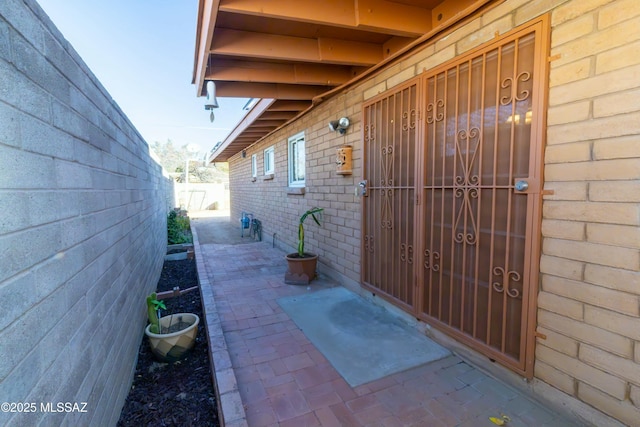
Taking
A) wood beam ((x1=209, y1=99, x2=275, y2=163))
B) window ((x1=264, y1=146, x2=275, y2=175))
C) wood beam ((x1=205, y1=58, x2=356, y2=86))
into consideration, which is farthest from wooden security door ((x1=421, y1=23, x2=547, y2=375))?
window ((x1=264, y1=146, x2=275, y2=175))

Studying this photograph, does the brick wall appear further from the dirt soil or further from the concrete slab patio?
the dirt soil

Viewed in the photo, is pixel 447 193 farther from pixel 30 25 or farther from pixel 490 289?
pixel 30 25

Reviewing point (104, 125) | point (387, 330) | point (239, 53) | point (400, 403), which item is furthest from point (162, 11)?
point (400, 403)

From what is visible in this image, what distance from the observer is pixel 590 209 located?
170cm

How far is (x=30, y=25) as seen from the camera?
3.60 ft

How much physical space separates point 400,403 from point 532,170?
67.9 inches

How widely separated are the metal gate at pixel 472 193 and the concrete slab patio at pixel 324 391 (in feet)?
0.88

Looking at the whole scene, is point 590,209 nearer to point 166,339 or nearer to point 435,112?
point 435,112

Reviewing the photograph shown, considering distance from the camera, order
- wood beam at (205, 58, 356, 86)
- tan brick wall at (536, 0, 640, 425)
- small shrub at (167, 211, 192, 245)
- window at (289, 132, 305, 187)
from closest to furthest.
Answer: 1. tan brick wall at (536, 0, 640, 425)
2. wood beam at (205, 58, 356, 86)
3. window at (289, 132, 305, 187)
4. small shrub at (167, 211, 192, 245)

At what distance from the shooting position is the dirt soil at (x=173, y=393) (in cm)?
202

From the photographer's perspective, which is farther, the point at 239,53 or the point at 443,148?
the point at 239,53

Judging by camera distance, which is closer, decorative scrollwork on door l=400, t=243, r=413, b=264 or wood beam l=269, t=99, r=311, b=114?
decorative scrollwork on door l=400, t=243, r=413, b=264

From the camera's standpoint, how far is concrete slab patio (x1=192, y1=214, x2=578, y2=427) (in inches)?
74.9

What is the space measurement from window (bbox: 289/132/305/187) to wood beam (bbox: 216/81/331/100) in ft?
4.35
